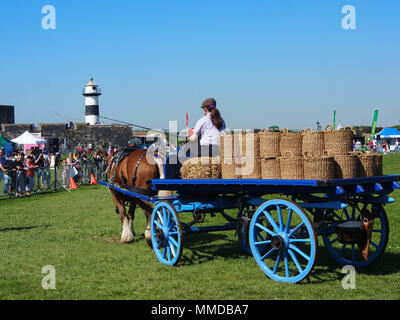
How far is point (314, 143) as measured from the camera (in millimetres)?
6344

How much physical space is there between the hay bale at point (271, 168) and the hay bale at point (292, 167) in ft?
0.24

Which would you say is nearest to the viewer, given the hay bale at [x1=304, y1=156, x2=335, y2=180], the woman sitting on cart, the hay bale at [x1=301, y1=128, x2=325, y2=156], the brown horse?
the hay bale at [x1=304, y1=156, x2=335, y2=180]

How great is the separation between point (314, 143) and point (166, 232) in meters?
2.87

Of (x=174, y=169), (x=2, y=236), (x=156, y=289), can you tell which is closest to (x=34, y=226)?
(x=2, y=236)

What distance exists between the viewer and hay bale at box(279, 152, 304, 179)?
20.3ft

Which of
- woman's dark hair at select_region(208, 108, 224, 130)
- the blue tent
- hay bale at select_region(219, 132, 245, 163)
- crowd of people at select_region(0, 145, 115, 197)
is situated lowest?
crowd of people at select_region(0, 145, 115, 197)

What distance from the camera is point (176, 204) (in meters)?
8.04

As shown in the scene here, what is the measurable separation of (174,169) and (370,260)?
11.1 ft

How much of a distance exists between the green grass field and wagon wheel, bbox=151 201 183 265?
0.19 meters

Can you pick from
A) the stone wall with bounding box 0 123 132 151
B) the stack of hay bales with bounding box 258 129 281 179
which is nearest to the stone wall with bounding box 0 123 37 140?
the stone wall with bounding box 0 123 132 151

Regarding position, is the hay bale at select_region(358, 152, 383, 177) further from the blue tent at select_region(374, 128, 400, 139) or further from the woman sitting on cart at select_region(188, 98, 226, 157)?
the blue tent at select_region(374, 128, 400, 139)

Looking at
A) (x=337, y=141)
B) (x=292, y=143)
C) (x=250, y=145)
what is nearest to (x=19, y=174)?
(x=250, y=145)
